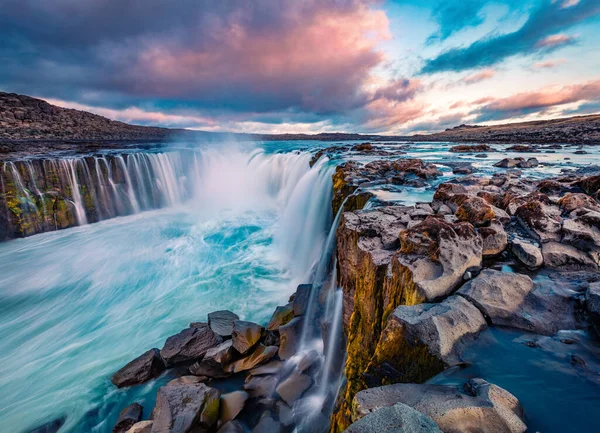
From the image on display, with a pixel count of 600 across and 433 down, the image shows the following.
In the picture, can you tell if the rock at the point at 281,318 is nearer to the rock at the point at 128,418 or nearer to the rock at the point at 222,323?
the rock at the point at 222,323

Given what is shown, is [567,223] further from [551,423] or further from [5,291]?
[5,291]

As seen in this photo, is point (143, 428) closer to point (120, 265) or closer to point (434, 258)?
point (434, 258)

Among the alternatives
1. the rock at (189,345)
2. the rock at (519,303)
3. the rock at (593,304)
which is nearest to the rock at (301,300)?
the rock at (189,345)

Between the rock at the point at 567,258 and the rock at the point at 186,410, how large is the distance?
5.64m

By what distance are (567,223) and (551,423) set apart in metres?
3.20

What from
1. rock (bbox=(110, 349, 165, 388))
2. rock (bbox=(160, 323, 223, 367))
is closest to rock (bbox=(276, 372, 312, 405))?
rock (bbox=(160, 323, 223, 367))

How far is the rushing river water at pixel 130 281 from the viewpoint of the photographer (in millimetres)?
6363

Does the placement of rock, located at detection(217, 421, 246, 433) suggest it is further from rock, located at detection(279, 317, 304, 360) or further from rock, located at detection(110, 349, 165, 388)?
rock, located at detection(110, 349, 165, 388)

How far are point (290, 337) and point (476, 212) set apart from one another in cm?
485

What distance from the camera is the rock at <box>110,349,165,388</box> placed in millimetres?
6211

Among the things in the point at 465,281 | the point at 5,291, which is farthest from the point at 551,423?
the point at 5,291

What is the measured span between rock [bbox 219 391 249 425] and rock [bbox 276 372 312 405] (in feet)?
2.33

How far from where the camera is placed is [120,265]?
1262cm

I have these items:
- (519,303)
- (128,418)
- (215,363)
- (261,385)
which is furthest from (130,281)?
(519,303)
